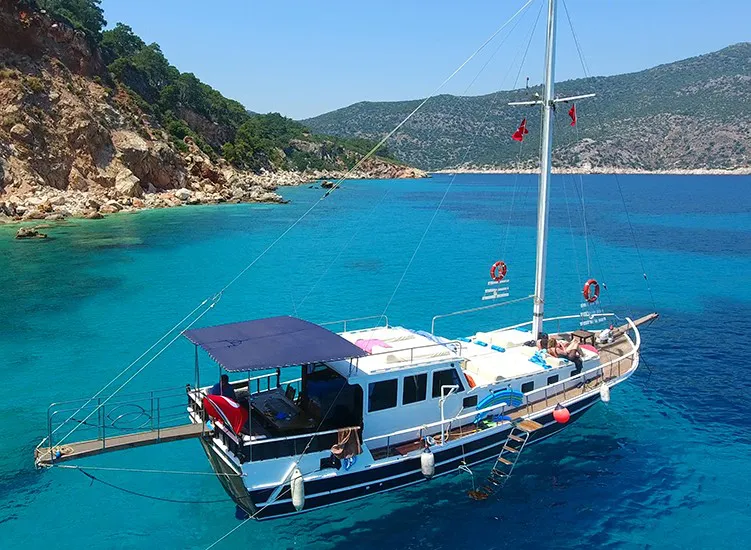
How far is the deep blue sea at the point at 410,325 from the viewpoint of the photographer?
1262 cm

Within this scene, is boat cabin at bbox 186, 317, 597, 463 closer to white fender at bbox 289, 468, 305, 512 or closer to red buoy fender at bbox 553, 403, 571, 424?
white fender at bbox 289, 468, 305, 512

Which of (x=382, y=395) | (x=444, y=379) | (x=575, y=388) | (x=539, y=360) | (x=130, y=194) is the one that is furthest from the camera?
(x=130, y=194)

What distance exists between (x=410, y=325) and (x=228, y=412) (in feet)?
50.4

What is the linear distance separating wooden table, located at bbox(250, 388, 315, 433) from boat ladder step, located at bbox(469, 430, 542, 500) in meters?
4.18

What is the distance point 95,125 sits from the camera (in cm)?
6406

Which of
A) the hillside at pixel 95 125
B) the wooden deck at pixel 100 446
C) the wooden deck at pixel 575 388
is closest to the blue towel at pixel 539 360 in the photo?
the wooden deck at pixel 575 388

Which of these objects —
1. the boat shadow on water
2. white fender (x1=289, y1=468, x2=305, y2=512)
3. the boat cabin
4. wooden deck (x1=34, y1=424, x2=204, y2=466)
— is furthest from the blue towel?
wooden deck (x1=34, y1=424, x2=204, y2=466)

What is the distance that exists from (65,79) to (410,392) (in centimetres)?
6712

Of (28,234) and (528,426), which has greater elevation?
(28,234)

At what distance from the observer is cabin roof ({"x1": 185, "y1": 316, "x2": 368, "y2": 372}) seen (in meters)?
11.3

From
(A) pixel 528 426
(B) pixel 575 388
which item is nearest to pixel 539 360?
(B) pixel 575 388

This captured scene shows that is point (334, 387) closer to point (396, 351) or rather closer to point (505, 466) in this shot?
point (396, 351)

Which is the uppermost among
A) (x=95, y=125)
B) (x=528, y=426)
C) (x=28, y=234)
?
(x=95, y=125)

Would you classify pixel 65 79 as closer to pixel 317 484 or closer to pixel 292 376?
pixel 292 376
